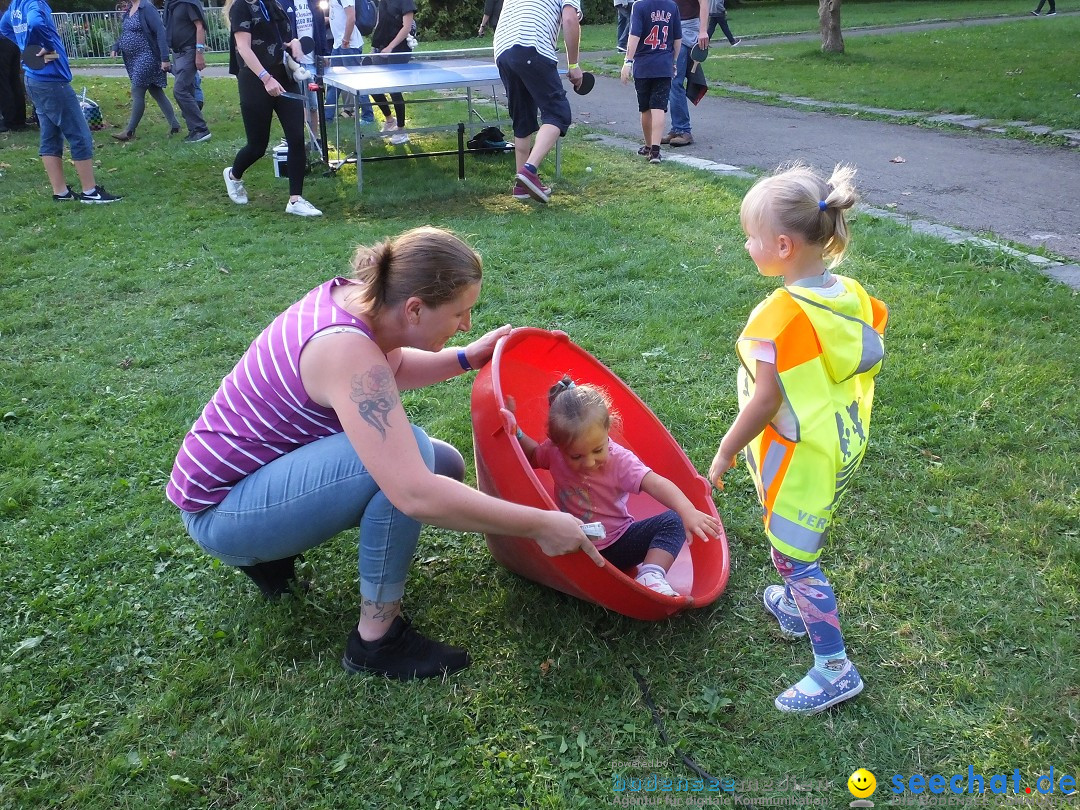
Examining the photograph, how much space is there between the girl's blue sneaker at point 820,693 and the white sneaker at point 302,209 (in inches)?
204

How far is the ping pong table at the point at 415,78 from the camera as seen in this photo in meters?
6.32

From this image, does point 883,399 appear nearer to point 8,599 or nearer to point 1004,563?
point 1004,563

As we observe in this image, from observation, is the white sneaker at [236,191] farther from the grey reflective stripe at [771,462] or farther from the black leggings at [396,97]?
the grey reflective stripe at [771,462]

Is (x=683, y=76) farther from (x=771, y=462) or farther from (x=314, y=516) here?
(x=314, y=516)

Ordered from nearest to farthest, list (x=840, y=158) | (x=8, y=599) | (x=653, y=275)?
1. (x=8, y=599)
2. (x=653, y=275)
3. (x=840, y=158)

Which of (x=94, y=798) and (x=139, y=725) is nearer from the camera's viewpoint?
(x=94, y=798)

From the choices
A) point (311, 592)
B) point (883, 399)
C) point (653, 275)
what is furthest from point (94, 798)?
point (653, 275)

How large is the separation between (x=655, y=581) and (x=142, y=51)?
32.0ft

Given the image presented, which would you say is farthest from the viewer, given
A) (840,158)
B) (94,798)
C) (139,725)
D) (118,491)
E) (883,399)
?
(840,158)

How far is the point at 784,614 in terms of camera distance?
7.43ft

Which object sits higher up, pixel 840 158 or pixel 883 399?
pixel 840 158

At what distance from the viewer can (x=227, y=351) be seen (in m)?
3.96

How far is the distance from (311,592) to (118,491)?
3.18 ft

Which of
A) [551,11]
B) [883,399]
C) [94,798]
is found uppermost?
[551,11]
